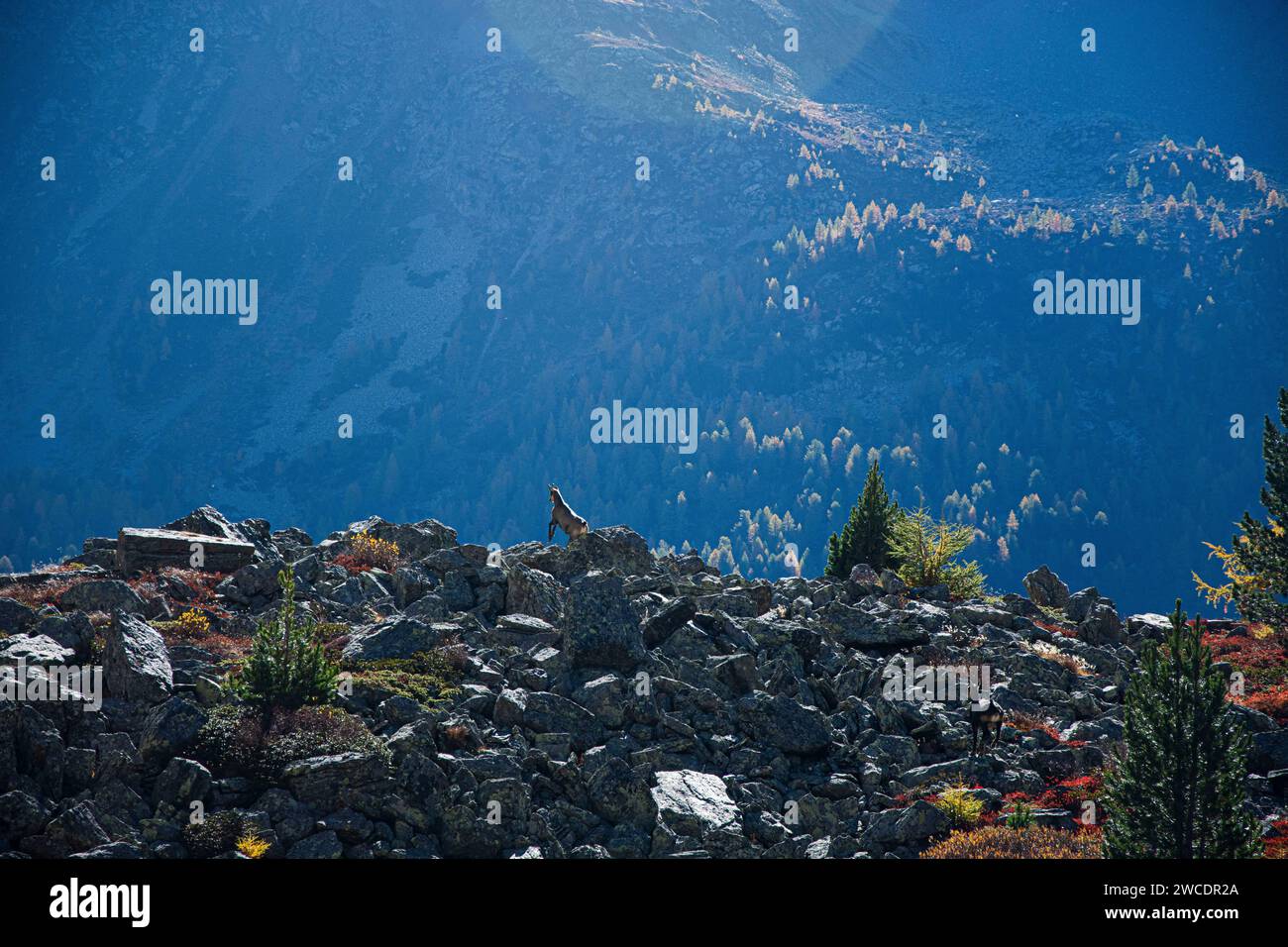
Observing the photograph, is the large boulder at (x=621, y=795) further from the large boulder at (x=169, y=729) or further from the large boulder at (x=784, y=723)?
the large boulder at (x=169, y=729)

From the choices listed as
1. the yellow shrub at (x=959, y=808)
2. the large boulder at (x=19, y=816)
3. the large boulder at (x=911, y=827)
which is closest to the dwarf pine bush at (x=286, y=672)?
the large boulder at (x=19, y=816)

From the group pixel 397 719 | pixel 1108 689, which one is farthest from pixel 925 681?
pixel 397 719

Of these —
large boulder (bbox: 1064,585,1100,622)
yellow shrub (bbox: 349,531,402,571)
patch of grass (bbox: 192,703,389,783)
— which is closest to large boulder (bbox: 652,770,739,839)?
patch of grass (bbox: 192,703,389,783)

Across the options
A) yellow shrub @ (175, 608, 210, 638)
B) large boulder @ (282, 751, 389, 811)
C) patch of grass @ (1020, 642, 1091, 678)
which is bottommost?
large boulder @ (282, 751, 389, 811)

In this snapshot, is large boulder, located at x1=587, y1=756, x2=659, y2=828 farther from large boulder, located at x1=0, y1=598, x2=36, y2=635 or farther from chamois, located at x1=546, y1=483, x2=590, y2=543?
chamois, located at x1=546, y1=483, x2=590, y2=543

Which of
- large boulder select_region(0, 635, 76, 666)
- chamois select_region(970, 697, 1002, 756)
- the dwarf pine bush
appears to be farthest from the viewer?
chamois select_region(970, 697, 1002, 756)

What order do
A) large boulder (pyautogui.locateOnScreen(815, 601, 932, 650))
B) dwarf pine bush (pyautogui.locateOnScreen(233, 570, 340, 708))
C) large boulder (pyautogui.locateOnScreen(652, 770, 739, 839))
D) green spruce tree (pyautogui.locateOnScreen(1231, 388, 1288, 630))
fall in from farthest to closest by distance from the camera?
green spruce tree (pyautogui.locateOnScreen(1231, 388, 1288, 630)) → large boulder (pyautogui.locateOnScreen(815, 601, 932, 650)) → dwarf pine bush (pyautogui.locateOnScreen(233, 570, 340, 708)) → large boulder (pyautogui.locateOnScreen(652, 770, 739, 839))

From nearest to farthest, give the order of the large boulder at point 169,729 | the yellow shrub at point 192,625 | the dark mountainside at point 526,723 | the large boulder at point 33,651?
the dark mountainside at point 526,723 < the large boulder at point 169,729 < the large boulder at point 33,651 < the yellow shrub at point 192,625
